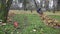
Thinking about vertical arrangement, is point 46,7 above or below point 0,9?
below

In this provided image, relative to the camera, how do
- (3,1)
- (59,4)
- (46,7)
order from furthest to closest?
(46,7) → (59,4) → (3,1)

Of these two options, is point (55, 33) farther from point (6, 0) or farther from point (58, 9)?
point (58, 9)

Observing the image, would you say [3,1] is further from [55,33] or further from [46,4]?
[46,4]

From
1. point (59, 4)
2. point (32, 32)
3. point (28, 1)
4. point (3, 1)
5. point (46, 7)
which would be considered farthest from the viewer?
point (28, 1)

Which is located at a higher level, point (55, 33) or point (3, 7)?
point (3, 7)

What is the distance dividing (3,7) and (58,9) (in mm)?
14796

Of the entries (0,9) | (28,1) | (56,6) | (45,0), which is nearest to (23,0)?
(28,1)

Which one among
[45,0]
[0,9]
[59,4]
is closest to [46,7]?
[45,0]

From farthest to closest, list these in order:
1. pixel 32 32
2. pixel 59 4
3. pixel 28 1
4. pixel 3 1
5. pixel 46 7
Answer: pixel 28 1 < pixel 46 7 < pixel 59 4 < pixel 3 1 < pixel 32 32

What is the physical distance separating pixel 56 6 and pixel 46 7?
2.45m

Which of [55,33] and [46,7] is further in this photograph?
[46,7]

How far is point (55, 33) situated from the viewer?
6.71 m

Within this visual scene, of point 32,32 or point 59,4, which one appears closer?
point 32,32

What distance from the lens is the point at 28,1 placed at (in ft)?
86.5
